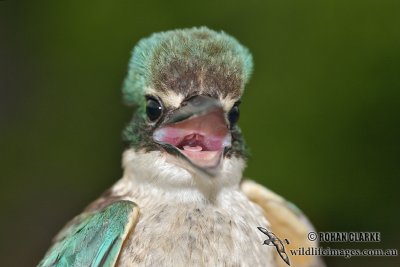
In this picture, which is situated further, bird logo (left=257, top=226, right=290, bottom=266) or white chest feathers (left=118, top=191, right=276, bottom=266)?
bird logo (left=257, top=226, right=290, bottom=266)

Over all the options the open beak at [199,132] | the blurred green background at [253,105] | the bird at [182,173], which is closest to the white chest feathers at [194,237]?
the bird at [182,173]

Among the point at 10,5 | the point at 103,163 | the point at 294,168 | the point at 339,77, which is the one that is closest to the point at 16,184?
the point at 103,163

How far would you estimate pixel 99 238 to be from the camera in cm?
123

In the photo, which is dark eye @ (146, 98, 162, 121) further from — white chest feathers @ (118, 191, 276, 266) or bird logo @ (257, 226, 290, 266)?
bird logo @ (257, 226, 290, 266)

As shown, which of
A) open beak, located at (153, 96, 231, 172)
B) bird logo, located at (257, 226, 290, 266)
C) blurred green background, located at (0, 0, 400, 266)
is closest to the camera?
open beak, located at (153, 96, 231, 172)

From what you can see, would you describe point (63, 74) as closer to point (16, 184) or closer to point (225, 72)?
point (16, 184)

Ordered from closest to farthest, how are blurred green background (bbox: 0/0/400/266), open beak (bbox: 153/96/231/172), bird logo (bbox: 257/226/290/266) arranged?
open beak (bbox: 153/96/231/172)
bird logo (bbox: 257/226/290/266)
blurred green background (bbox: 0/0/400/266)

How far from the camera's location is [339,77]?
80.7 inches

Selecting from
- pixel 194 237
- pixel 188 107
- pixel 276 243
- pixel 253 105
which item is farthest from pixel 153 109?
pixel 253 105

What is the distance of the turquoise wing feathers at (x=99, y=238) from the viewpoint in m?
1.21

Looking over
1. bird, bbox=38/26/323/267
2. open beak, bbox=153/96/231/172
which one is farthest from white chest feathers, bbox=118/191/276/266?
open beak, bbox=153/96/231/172

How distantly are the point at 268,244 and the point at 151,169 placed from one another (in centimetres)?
29

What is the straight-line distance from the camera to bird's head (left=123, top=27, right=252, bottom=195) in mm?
1173

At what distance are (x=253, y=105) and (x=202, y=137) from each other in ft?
3.05
